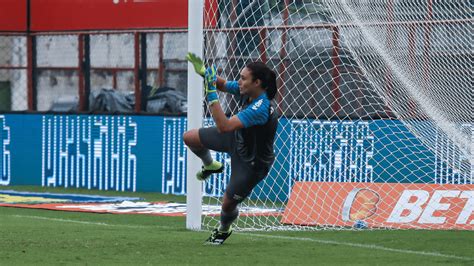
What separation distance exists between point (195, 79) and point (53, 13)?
1046 cm

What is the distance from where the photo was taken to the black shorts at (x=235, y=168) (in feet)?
38.9

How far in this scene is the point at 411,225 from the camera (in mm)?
14297

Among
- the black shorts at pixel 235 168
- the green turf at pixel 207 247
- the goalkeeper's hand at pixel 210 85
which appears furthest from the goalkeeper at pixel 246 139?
the green turf at pixel 207 247

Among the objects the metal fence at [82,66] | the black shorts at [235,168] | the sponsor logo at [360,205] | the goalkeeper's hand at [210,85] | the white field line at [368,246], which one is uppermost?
the metal fence at [82,66]

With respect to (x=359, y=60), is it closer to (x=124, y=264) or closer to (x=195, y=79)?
(x=195, y=79)

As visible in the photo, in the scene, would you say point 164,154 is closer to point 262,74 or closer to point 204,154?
point 204,154

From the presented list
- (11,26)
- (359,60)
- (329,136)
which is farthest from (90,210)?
(11,26)

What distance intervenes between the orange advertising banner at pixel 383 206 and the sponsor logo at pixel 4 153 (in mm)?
9088

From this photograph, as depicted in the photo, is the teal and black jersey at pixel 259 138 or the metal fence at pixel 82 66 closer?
the teal and black jersey at pixel 259 138

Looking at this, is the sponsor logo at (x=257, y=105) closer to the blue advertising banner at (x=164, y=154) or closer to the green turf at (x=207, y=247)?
the green turf at (x=207, y=247)

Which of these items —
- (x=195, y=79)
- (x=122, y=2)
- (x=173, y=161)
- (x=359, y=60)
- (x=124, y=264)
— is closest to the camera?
(x=124, y=264)

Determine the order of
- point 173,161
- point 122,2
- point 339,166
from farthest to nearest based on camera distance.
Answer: point 122,2 < point 173,161 < point 339,166

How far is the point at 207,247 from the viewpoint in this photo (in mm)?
11758

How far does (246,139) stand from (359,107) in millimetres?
5510
